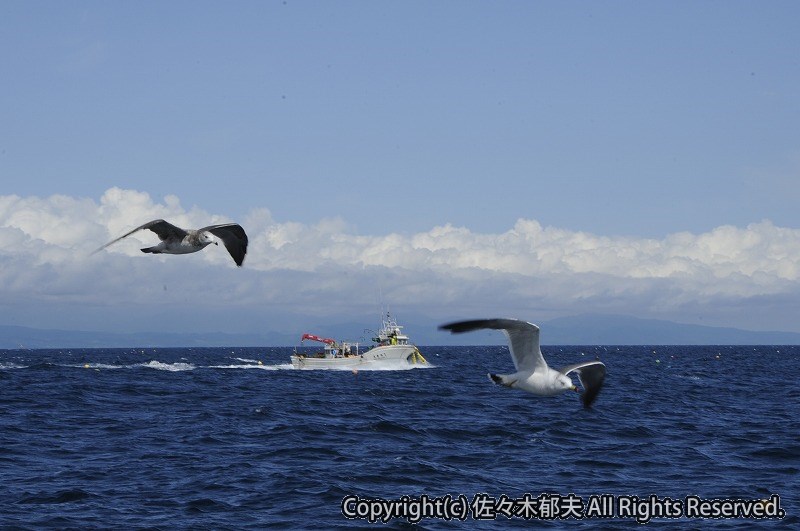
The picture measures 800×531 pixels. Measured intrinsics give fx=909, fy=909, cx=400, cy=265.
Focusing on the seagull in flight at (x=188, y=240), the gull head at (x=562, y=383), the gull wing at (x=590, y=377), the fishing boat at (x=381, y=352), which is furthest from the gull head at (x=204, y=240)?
the fishing boat at (x=381, y=352)

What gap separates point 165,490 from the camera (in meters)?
25.4

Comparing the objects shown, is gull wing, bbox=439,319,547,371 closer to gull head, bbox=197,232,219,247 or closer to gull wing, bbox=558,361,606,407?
gull wing, bbox=558,361,606,407

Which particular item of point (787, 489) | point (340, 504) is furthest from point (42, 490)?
point (787, 489)

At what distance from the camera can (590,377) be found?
48.8 feet

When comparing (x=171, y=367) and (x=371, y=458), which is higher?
(x=171, y=367)

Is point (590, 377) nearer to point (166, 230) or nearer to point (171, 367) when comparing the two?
point (166, 230)

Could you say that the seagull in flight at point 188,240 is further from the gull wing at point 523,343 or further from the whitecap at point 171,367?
the whitecap at point 171,367

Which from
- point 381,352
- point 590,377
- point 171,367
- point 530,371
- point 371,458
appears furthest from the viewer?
point 171,367

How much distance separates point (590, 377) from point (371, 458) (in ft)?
58.8

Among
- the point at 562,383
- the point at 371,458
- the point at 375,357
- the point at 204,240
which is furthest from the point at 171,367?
the point at 562,383

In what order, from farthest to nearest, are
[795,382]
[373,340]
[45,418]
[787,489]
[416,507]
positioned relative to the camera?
[373,340], [795,382], [45,418], [787,489], [416,507]

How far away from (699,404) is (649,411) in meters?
6.94

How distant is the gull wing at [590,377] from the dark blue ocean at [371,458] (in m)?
9.22

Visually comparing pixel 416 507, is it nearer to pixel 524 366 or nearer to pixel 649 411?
pixel 524 366
